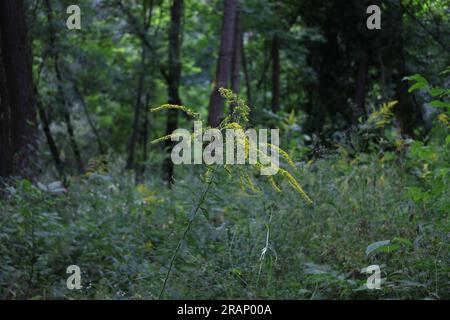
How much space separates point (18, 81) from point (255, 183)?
455 centimetres

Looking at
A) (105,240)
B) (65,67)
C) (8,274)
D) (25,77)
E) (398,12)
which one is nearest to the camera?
(8,274)

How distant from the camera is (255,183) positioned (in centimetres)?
704

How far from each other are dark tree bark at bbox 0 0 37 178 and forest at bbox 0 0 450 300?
2 centimetres

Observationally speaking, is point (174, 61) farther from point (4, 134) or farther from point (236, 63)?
point (4, 134)

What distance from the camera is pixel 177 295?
508 cm

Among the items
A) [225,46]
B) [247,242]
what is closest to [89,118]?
[225,46]

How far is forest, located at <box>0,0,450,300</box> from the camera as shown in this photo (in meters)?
4.77

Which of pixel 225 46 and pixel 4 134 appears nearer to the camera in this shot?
pixel 4 134

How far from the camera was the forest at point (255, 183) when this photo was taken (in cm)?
477

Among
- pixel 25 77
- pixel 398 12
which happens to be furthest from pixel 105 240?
pixel 398 12

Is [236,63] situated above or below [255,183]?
above

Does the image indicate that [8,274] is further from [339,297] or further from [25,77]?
[25,77]

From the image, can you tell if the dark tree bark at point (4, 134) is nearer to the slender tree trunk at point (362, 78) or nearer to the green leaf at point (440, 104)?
the green leaf at point (440, 104)
